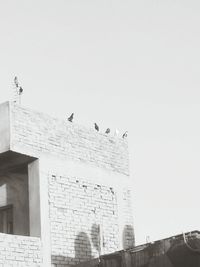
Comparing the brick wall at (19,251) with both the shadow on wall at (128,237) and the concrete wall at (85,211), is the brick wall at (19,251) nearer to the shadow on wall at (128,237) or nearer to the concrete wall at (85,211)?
the concrete wall at (85,211)

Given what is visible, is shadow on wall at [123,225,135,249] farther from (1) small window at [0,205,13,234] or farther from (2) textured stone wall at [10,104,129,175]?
(1) small window at [0,205,13,234]

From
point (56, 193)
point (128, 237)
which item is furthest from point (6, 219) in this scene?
point (128, 237)

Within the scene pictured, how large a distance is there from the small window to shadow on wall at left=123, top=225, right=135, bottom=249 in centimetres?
272

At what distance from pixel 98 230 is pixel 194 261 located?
12.9 feet

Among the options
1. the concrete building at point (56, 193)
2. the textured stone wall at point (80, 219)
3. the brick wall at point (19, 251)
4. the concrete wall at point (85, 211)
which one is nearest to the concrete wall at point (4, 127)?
the concrete building at point (56, 193)

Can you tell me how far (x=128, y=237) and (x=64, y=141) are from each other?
2.81 metres

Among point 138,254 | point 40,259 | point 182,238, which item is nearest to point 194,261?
point 182,238

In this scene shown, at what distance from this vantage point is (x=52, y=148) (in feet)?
43.4

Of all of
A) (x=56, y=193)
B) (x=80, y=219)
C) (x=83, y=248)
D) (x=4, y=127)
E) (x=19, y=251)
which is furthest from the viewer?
(x=80, y=219)

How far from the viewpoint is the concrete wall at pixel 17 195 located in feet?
42.8

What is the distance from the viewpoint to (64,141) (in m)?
13.6

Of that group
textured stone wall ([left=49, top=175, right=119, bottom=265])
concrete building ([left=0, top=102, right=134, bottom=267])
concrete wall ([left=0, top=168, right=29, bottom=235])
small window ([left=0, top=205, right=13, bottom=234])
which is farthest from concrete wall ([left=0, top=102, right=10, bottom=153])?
small window ([left=0, top=205, right=13, bottom=234])

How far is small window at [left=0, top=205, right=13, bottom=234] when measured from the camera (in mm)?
13242

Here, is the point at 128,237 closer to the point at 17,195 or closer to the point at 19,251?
the point at 17,195
